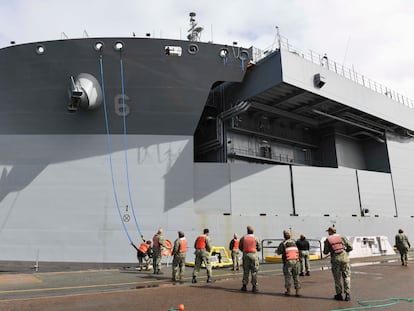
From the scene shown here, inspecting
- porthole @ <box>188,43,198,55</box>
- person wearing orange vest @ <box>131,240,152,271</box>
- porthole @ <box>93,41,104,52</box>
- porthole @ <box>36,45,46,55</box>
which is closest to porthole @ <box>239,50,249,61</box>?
porthole @ <box>188,43,198,55</box>

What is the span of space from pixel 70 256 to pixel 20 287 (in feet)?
19.6

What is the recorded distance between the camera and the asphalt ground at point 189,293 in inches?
237

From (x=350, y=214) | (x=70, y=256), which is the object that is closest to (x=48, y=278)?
(x=70, y=256)

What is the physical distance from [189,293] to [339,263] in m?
3.13

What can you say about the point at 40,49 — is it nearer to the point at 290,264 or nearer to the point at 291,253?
the point at 291,253

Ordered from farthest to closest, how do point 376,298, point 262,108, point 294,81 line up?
point 262,108, point 294,81, point 376,298

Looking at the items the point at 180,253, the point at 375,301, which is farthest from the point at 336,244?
the point at 180,253

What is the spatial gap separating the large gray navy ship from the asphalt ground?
4.31m

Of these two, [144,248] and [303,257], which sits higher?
[144,248]

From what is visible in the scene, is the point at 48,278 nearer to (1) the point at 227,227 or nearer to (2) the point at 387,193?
(1) the point at 227,227

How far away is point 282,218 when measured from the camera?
16.9 metres

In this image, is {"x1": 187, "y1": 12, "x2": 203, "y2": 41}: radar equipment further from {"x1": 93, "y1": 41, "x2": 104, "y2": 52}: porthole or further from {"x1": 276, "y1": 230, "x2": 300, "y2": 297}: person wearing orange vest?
{"x1": 276, "y1": 230, "x2": 300, "y2": 297}: person wearing orange vest

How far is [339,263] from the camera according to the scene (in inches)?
264

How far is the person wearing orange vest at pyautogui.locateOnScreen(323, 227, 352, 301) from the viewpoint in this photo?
657cm
